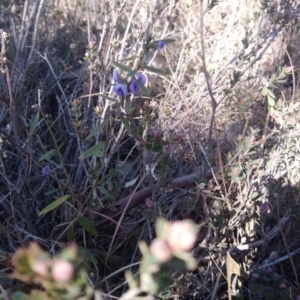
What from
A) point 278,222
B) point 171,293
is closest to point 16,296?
point 171,293

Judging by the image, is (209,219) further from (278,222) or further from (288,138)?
(288,138)

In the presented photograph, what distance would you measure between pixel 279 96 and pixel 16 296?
1.68 m

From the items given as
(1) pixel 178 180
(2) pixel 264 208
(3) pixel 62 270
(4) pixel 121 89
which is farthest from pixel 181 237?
(1) pixel 178 180

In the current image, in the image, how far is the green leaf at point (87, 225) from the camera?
64.1 inches

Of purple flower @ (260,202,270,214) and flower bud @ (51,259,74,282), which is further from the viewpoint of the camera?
purple flower @ (260,202,270,214)

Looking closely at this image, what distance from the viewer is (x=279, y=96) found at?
2.22 metres

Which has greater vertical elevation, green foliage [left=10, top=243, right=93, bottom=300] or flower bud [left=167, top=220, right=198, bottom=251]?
flower bud [left=167, top=220, right=198, bottom=251]

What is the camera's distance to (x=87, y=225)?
1627 mm

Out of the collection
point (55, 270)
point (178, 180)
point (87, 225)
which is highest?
point (55, 270)

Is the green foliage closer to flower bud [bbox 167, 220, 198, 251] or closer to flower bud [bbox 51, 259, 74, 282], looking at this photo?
flower bud [bbox 51, 259, 74, 282]

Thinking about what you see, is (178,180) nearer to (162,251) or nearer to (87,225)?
(87,225)

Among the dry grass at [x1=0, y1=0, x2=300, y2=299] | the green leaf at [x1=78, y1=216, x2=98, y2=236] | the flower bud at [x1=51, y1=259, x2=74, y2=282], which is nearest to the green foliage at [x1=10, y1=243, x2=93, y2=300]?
the flower bud at [x1=51, y1=259, x2=74, y2=282]

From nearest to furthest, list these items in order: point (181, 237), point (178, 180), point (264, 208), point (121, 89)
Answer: point (181, 237) → point (121, 89) → point (264, 208) → point (178, 180)

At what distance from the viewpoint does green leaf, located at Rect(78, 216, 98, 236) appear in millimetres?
1628
